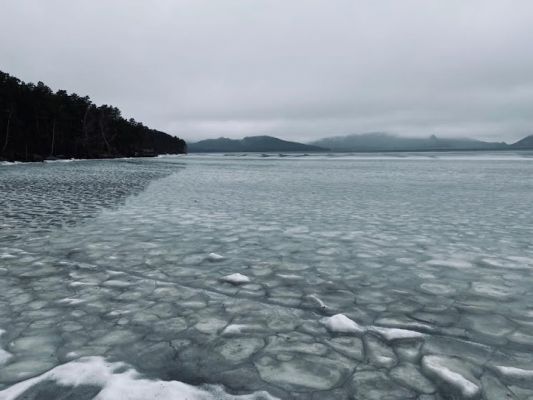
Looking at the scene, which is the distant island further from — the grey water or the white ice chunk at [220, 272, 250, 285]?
the white ice chunk at [220, 272, 250, 285]

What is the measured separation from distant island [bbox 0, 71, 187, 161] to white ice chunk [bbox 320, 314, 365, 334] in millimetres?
64779

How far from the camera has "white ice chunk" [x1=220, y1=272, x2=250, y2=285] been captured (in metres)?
5.66

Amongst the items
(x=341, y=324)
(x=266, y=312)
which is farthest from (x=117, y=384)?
(x=341, y=324)

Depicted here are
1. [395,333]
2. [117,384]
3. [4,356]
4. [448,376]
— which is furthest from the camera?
[395,333]

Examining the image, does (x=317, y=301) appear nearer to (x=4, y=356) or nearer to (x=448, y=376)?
(x=448, y=376)

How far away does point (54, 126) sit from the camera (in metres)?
72.6

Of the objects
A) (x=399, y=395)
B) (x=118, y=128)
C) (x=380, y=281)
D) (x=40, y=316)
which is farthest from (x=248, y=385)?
(x=118, y=128)

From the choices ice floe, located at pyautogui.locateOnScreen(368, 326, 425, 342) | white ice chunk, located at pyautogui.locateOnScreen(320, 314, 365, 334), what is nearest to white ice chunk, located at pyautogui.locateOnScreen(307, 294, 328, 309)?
white ice chunk, located at pyautogui.locateOnScreen(320, 314, 365, 334)

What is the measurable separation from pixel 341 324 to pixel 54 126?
81.7 meters

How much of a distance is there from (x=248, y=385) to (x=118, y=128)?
117 m

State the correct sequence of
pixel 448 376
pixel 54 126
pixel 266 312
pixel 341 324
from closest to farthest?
pixel 448 376 → pixel 341 324 → pixel 266 312 → pixel 54 126

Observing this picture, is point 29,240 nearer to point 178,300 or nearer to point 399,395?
point 178,300

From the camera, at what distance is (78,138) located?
3455 inches

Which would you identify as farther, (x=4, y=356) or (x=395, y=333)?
(x=395, y=333)
